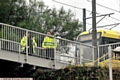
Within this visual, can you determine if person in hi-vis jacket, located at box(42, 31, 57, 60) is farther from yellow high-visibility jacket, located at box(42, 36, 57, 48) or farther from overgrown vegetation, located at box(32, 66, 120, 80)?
overgrown vegetation, located at box(32, 66, 120, 80)

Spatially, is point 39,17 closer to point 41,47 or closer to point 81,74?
point 41,47

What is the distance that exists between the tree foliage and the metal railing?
16.4m

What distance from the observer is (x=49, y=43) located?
17.4 m

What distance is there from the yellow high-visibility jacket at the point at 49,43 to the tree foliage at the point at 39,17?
1675 cm

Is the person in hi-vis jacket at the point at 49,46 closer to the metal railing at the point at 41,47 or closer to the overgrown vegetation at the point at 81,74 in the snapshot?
the metal railing at the point at 41,47

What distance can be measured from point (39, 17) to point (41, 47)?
2105 centimetres

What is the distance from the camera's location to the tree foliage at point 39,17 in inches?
1355

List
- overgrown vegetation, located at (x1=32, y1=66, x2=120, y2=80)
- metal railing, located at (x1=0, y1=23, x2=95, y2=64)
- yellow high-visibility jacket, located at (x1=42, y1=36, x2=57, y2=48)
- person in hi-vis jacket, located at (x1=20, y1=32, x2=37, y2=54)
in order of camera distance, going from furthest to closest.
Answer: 1. yellow high-visibility jacket, located at (x1=42, y1=36, x2=57, y2=48)
2. person in hi-vis jacket, located at (x1=20, y1=32, x2=37, y2=54)
3. metal railing, located at (x1=0, y1=23, x2=95, y2=64)
4. overgrown vegetation, located at (x1=32, y1=66, x2=120, y2=80)

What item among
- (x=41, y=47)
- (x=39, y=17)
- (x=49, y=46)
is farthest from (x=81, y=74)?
(x=39, y=17)

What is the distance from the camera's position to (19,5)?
35719 mm

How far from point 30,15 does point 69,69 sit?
74.0 ft

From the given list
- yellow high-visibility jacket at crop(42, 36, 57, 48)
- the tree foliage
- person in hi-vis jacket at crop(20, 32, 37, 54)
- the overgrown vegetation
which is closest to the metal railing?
person in hi-vis jacket at crop(20, 32, 37, 54)

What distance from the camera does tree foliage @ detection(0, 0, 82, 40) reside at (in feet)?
113

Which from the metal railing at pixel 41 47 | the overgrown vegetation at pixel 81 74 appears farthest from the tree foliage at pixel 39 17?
the overgrown vegetation at pixel 81 74
